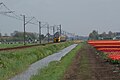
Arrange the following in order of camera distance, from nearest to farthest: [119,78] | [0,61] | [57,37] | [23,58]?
[119,78]
[0,61]
[23,58]
[57,37]

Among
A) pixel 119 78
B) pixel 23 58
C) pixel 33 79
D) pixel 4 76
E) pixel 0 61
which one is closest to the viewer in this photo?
pixel 119 78

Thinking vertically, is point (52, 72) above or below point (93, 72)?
below

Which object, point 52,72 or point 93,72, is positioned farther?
point 52,72

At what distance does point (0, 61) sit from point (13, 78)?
307 cm

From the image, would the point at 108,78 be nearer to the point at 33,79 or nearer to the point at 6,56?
the point at 33,79

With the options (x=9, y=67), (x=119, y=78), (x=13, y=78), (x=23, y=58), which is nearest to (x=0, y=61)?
(x=9, y=67)

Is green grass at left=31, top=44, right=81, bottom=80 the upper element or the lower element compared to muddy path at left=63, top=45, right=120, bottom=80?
lower

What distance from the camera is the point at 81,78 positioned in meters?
20.2

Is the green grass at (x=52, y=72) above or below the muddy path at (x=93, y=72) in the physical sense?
below

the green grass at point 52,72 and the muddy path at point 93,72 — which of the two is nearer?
the muddy path at point 93,72

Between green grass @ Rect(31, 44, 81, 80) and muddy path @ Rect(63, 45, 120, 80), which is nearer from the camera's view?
muddy path @ Rect(63, 45, 120, 80)

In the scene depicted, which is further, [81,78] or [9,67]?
[9,67]

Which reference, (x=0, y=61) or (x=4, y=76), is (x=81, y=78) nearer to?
(x=4, y=76)

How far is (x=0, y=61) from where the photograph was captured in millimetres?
27719
